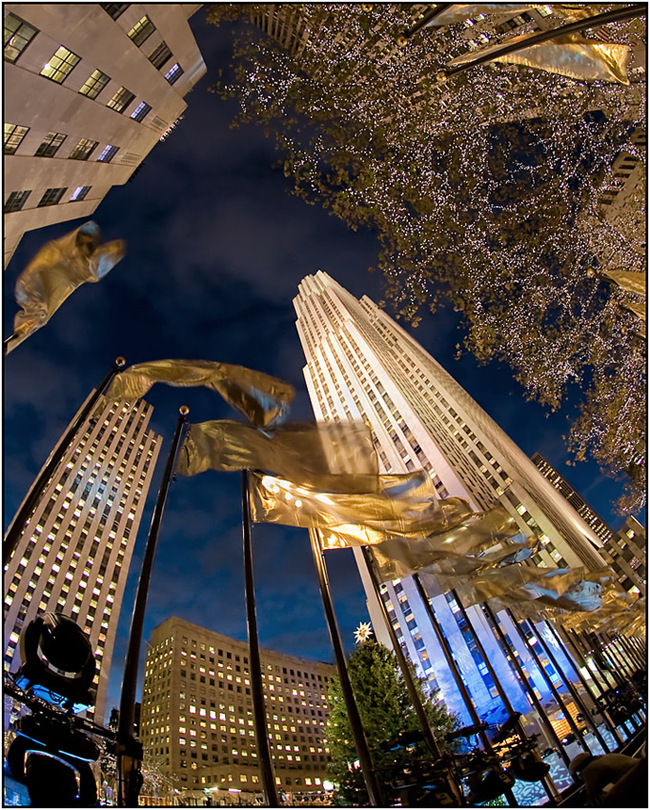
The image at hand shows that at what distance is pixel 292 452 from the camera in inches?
412

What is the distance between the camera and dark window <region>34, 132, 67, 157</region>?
20469mm

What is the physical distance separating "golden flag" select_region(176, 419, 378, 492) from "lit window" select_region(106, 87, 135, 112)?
2263cm

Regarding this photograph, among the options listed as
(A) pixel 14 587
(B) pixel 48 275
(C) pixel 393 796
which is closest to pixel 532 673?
(C) pixel 393 796

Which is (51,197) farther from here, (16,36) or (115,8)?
(115,8)

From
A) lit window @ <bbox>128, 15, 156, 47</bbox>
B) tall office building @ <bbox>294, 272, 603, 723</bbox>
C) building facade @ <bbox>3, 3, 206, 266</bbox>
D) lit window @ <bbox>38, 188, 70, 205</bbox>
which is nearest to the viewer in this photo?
building facade @ <bbox>3, 3, 206, 266</bbox>

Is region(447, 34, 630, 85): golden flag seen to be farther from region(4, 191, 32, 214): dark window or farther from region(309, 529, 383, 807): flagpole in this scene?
region(4, 191, 32, 214): dark window

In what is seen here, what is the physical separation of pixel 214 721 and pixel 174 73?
113 m

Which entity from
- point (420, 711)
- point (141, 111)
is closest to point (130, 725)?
point (420, 711)

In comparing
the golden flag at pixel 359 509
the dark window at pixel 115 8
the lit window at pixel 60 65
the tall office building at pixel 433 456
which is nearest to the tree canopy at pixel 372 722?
the tall office building at pixel 433 456

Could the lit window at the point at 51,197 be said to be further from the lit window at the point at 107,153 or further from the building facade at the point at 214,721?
the building facade at the point at 214,721

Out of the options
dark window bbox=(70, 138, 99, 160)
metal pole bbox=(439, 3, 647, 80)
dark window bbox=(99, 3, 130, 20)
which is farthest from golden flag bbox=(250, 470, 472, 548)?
dark window bbox=(70, 138, 99, 160)

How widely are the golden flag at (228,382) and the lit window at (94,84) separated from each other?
753 inches

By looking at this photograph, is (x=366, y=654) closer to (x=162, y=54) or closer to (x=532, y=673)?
(x=532, y=673)

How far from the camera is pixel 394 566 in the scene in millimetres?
14781
